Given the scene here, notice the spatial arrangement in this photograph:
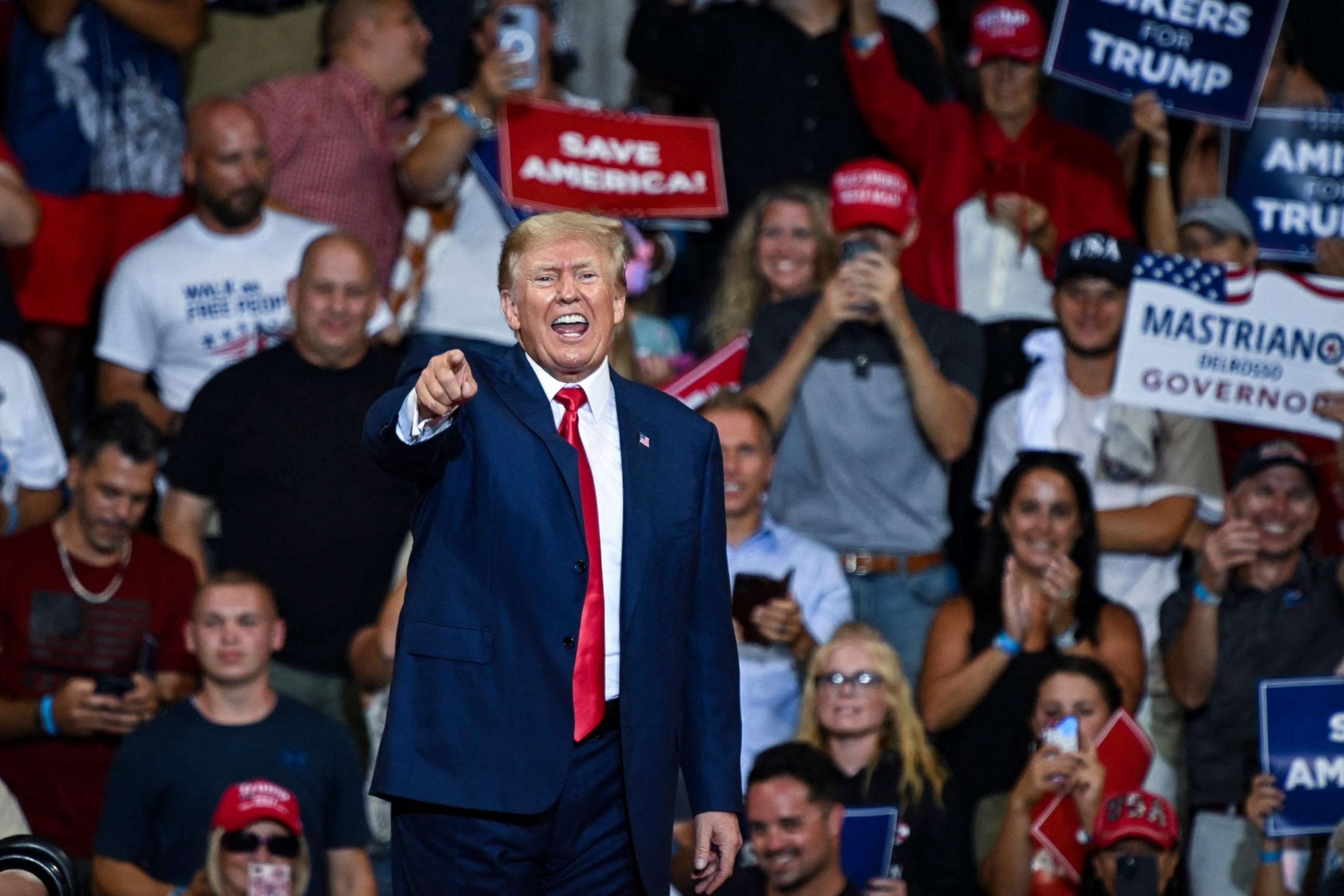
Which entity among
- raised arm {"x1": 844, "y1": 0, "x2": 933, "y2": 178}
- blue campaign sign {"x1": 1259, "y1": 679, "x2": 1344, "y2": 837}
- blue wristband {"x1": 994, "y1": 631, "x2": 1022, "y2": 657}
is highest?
raised arm {"x1": 844, "y1": 0, "x2": 933, "y2": 178}

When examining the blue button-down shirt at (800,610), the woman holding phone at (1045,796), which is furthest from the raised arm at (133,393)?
the woman holding phone at (1045,796)

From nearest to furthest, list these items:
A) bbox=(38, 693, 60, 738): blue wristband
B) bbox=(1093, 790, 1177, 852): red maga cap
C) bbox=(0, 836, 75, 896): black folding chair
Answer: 1. bbox=(0, 836, 75, 896): black folding chair
2. bbox=(1093, 790, 1177, 852): red maga cap
3. bbox=(38, 693, 60, 738): blue wristband

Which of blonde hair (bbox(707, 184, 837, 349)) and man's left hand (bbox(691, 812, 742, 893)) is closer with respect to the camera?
man's left hand (bbox(691, 812, 742, 893))

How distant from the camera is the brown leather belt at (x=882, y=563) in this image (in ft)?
19.2

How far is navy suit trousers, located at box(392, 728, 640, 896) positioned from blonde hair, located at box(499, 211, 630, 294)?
2.35 ft

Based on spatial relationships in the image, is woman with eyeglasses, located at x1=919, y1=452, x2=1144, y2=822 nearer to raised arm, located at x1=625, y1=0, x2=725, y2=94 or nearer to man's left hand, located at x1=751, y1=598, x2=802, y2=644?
man's left hand, located at x1=751, y1=598, x2=802, y2=644

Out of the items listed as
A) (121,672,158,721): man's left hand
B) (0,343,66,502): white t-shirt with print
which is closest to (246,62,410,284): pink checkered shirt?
(0,343,66,502): white t-shirt with print

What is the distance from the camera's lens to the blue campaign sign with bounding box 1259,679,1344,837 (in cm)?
508

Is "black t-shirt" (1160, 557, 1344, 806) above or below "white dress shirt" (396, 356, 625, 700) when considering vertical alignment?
below

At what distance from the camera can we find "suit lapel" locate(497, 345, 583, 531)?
293cm

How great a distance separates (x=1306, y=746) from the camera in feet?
16.8

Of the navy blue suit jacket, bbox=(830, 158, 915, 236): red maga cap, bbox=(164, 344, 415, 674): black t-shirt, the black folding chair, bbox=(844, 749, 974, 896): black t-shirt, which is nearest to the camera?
the navy blue suit jacket

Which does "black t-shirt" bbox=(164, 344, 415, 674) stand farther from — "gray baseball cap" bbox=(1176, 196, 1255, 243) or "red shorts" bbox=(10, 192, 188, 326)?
"gray baseball cap" bbox=(1176, 196, 1255, 243)

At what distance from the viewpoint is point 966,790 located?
5383 mm
